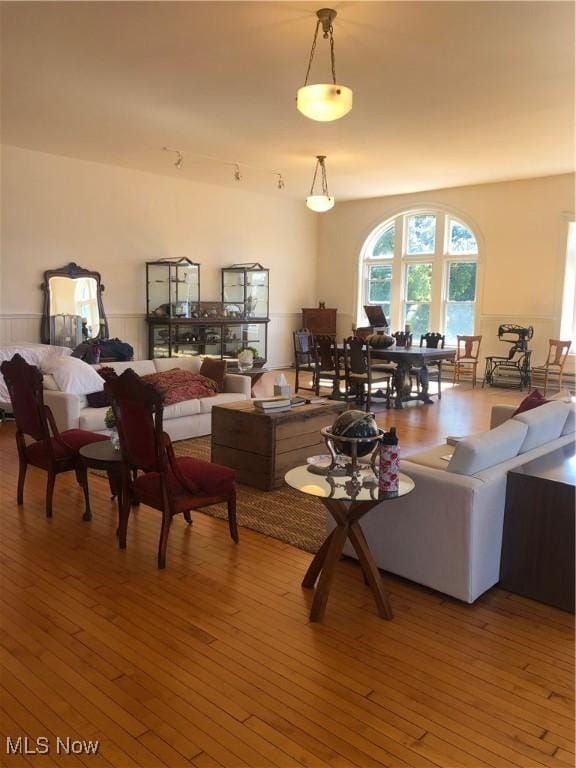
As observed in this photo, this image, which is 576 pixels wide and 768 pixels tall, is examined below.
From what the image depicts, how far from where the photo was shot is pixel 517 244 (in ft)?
32.6

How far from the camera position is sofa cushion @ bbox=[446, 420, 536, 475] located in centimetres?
285

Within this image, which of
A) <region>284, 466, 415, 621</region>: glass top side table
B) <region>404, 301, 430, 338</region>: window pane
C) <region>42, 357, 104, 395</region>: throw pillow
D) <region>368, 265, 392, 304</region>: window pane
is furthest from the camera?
<region>368, 265, 392, 304</region>: window pane

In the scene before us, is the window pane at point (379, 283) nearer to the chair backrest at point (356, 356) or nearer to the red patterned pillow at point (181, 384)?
the chair backrest at point (356, 356)

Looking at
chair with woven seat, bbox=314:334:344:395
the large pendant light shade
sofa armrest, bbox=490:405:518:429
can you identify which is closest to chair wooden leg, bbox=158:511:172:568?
sofa armrest, bbox=490:405:518:429

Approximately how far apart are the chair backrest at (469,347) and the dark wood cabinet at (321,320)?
Result: 8.61 ft

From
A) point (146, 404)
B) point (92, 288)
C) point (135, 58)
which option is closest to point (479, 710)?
point (146, 404)

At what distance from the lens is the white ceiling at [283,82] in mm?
4191

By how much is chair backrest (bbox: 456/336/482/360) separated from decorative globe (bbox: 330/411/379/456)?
7788 millimetres

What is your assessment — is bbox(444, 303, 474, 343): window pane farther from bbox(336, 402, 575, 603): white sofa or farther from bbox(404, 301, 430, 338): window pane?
bbox(336, 402, 575, 603): white sofa

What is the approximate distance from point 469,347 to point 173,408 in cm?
633

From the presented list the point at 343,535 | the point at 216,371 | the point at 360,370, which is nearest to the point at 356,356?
the point at 360,370

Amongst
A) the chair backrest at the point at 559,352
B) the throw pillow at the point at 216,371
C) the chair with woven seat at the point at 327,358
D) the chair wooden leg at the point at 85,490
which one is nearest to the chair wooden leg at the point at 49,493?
the chair wooden leg at the point at 85,490

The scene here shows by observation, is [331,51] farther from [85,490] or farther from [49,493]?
[49,493]

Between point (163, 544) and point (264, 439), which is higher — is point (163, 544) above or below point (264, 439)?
below
